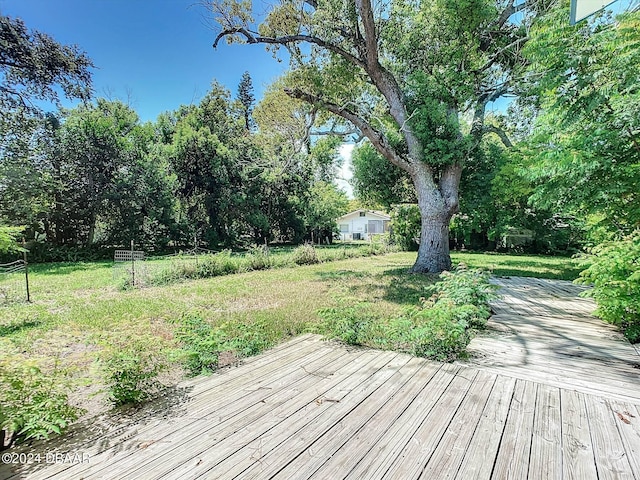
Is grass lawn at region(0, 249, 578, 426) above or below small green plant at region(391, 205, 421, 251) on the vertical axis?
below

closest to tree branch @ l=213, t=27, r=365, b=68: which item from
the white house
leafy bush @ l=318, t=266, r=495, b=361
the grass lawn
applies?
the grass lawn

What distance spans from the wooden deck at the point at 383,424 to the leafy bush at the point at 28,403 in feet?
0.53

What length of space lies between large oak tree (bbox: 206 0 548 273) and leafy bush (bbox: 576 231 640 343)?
531 cm

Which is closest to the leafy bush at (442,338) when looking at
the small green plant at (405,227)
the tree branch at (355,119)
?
the tree branch at (355,119)

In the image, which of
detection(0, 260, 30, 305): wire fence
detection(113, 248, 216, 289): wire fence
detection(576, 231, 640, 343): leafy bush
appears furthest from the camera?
detection(113, 248, 216, 289): wire fence

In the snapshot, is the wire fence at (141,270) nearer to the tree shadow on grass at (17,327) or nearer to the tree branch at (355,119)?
the tree shadow on grass at (17,327)

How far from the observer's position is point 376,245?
17250 mm

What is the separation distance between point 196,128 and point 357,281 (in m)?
15.7

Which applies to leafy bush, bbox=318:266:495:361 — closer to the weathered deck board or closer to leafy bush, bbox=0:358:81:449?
the weathered deck board

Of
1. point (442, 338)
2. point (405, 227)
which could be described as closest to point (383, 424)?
point (442, 338)

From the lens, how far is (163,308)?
5699 mm

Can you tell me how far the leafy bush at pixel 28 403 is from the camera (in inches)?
66.2

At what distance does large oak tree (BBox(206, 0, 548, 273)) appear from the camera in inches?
300

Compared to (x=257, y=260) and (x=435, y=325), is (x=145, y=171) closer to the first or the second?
(x=257, y=260)
